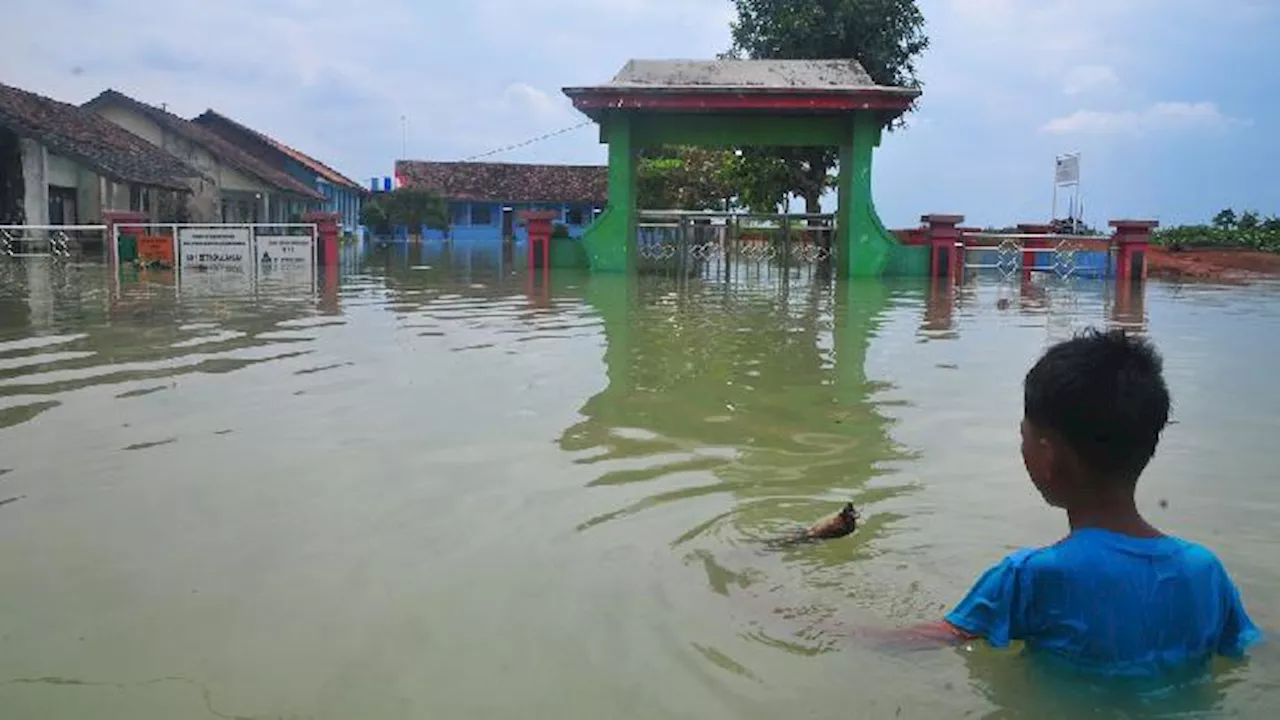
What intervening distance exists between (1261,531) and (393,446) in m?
3.69

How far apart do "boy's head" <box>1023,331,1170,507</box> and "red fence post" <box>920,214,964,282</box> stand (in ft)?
64.6

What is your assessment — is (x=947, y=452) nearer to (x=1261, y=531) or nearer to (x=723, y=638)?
(x=1261, y=531)

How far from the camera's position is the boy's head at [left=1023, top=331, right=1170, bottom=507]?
7.49 ft

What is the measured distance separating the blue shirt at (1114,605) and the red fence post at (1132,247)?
1991 centimetres

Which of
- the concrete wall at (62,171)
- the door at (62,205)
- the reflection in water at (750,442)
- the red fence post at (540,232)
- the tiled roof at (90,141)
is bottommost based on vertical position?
the reflection in water at (750,442)

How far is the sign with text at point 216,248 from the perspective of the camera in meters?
20.2

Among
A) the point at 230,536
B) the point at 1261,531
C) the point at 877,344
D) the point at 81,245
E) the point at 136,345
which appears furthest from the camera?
the point at 81,245

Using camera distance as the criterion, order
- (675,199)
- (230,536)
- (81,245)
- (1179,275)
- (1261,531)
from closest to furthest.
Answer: (230,536), (1261,531), (1179,275), (81,245), (675,199)

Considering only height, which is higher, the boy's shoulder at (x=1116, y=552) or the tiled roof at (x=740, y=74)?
the tiled roof at (x=740, y=74)

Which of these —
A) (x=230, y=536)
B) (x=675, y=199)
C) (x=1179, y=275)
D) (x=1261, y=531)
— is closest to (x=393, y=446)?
(x=230, y=536)

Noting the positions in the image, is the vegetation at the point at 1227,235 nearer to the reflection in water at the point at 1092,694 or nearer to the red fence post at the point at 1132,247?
the red fence post at the point at 1132,247

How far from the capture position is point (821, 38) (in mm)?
27719

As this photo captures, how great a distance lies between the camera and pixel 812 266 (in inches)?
1056

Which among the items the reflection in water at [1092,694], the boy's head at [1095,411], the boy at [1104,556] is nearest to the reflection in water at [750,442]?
the reflection in water at [1092,694]
